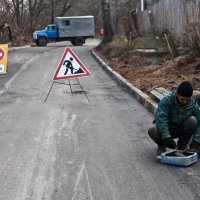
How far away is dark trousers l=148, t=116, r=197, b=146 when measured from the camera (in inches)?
270

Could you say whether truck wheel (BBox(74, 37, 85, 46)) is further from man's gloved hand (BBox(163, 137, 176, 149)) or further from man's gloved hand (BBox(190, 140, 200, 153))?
man's gloved hand (BBox(163, 137, 176, 149))

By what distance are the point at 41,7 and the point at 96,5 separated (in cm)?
1910

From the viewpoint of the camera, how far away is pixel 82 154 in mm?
7277

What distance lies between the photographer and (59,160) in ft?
22.7

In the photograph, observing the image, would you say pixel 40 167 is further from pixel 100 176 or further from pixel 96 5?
pixel 96 5

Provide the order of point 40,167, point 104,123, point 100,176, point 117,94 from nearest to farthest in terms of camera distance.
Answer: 1. point 100,176
2. point 40,167
3. point 104,123
4. point 117,94

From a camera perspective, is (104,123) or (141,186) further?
(104,123)

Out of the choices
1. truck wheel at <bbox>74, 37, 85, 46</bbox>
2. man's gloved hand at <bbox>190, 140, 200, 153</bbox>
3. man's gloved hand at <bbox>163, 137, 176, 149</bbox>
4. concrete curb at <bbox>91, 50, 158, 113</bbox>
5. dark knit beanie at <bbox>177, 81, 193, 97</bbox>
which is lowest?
truck wheel at <bbox>74, 37, 85, 46</bbox>

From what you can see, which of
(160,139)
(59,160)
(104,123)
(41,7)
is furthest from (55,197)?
(41,7)

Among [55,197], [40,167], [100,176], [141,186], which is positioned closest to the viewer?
[55,197]

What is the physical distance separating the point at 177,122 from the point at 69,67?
645cm

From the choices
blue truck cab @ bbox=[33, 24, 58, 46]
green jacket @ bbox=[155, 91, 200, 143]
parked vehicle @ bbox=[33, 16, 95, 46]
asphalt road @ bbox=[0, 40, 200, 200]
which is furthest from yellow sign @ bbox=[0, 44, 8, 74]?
parked vehicle @ bbox=[33, 16, 95, 46]

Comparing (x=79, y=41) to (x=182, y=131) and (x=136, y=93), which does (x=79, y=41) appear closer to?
(x=136, y=93)

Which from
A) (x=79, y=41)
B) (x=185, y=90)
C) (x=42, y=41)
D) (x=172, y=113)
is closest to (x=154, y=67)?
(x=172, y=113)
